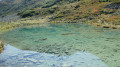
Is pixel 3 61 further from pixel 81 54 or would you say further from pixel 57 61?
pixel 81 54

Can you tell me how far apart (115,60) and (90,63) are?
143 inches

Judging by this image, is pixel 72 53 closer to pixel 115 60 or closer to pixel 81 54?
pixel 81 54

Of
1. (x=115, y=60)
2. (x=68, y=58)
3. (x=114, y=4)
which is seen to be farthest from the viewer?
A: (x=114, y=4)

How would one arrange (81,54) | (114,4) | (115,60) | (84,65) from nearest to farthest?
1. (84,65)
2. (115,60)
3. (81,54)
4. (114,4)

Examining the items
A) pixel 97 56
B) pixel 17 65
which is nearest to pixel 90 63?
pixel 97 56

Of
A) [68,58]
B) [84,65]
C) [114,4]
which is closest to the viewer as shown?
[84,65]

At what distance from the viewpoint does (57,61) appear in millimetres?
15859

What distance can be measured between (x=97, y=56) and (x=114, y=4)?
8625 cm

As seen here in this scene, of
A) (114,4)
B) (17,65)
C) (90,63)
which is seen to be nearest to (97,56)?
(90,63)

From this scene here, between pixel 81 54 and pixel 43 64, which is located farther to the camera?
pixel 81 54

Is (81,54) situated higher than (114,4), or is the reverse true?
(114,4)

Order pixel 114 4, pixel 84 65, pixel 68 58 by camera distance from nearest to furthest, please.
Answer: pixel 84 65, pixel 68 58, pixel 114 4

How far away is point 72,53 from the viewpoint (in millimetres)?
19266

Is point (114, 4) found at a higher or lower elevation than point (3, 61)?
higher
